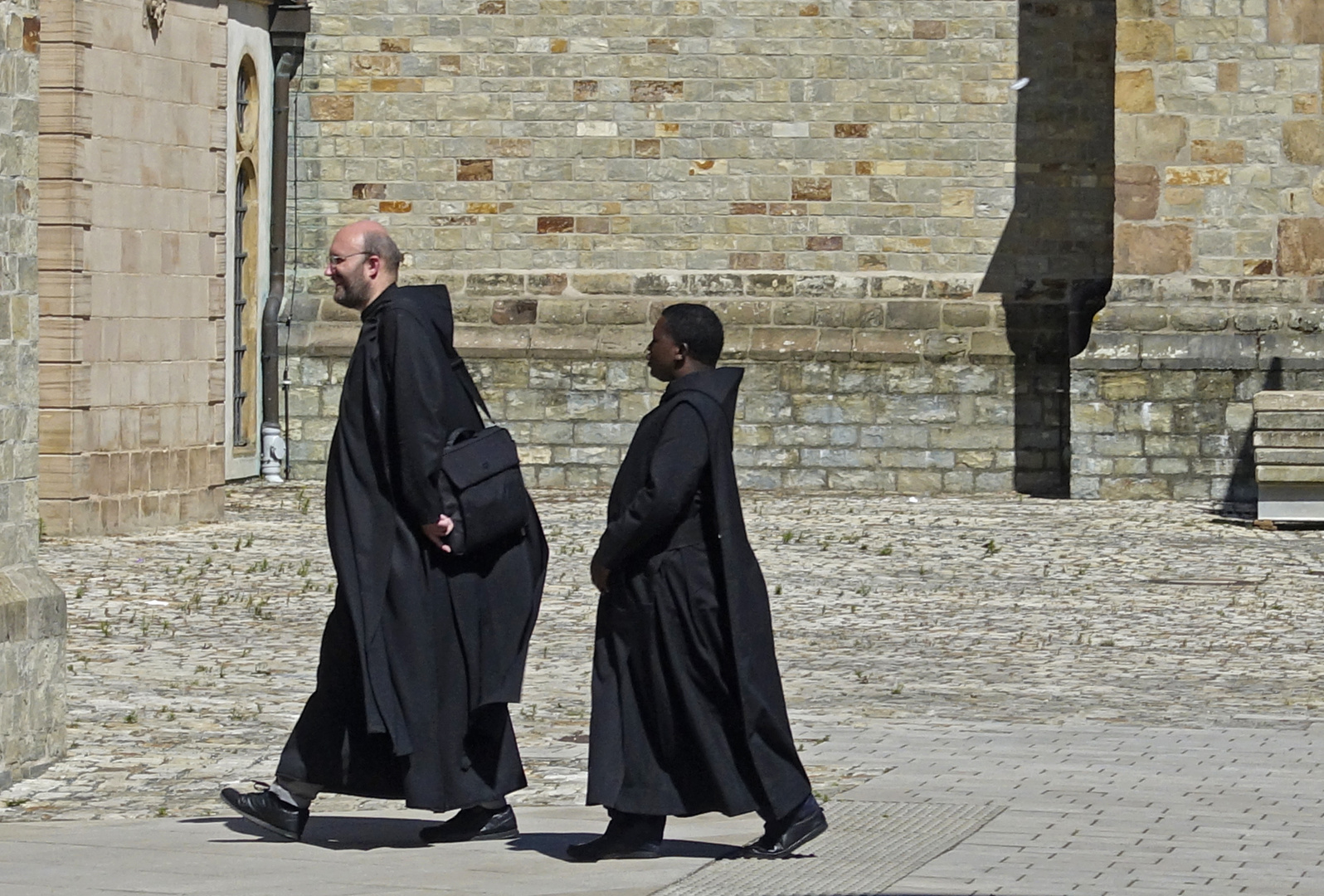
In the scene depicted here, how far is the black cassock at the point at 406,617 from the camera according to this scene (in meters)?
6.09

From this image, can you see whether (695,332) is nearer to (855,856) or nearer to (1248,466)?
(855,856)

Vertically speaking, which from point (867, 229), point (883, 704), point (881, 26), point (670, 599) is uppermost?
point (881, 26)

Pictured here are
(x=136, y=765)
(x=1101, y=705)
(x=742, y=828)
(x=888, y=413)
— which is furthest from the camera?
(x=888, y=413)

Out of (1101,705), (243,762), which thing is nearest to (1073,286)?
(1101,705)

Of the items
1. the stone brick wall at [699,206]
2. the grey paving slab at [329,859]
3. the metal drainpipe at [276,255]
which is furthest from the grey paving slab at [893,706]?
the metal drainpipe at [276,255]

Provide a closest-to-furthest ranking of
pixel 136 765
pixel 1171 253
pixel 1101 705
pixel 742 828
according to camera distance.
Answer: pixel 742 828, pixel 136 765, pixel 1101 705, pixel 1171 253

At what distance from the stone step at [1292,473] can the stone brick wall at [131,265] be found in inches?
283

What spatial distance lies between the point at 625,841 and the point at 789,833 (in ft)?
1.29

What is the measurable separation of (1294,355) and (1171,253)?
1228 mm

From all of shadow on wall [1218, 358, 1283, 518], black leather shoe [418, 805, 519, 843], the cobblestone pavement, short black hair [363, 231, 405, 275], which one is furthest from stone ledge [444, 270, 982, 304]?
black leather shoe [418, 805, 519, 843]

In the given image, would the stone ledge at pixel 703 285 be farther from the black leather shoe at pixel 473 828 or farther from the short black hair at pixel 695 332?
the black leather shoe at pixel 473 828

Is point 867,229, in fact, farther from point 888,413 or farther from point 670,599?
point 670,599

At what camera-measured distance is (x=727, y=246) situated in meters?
21.0

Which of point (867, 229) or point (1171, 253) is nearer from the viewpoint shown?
point (1171, 253)
